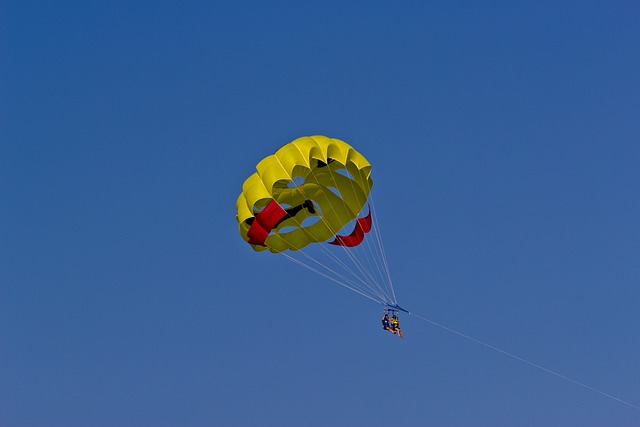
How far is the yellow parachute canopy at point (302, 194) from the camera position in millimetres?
51094

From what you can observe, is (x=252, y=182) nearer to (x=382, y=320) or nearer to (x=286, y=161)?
(x=286, y=161)

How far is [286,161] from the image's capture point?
51000mm

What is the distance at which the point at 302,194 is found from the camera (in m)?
53.7

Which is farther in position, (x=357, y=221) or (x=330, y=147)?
(x=357, y=221)

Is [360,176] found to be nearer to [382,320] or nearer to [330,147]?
[330,147]

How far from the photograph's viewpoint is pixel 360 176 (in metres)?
52.3

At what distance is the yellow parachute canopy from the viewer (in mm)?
51094

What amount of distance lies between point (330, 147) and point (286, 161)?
5.56ft

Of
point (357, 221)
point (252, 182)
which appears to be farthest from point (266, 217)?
point (357, 221)

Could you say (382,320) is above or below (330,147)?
below

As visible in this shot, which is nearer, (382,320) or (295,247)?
(382,320)

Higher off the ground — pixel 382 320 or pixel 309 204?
pixel 309 204

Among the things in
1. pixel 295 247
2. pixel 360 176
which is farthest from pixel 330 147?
pixel 295 247

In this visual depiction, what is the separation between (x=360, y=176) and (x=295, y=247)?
177 inches
